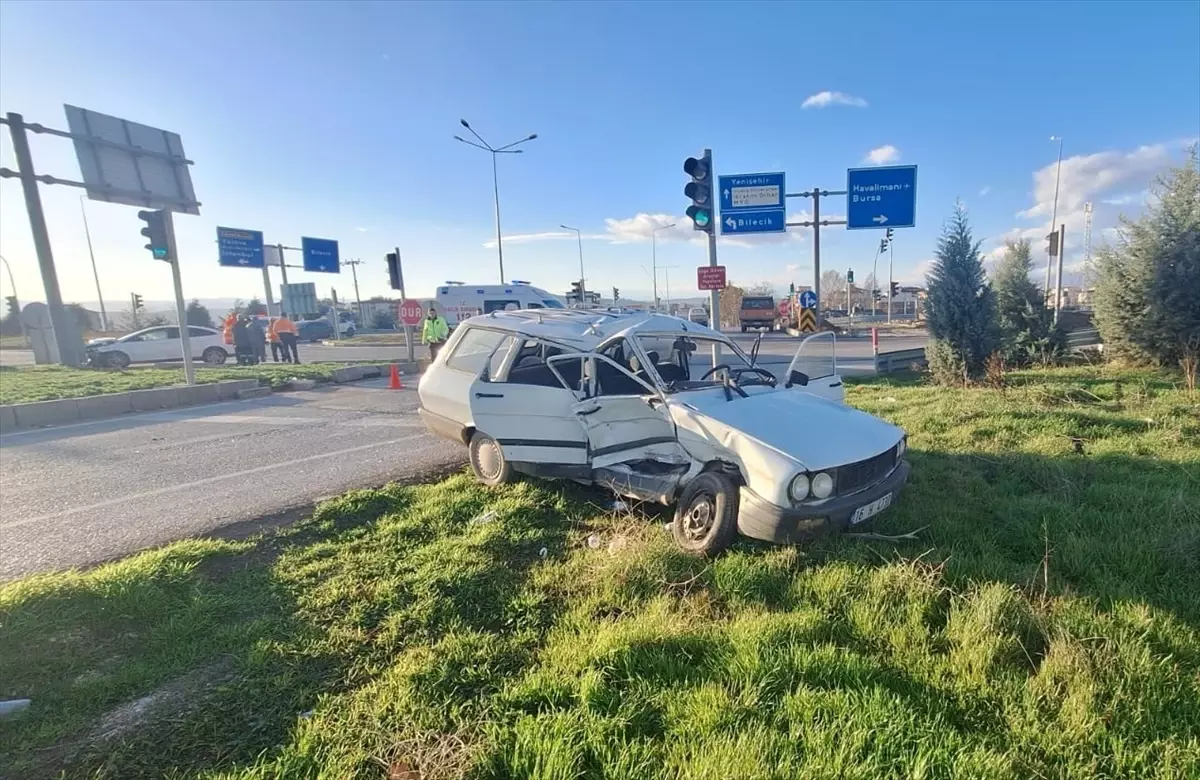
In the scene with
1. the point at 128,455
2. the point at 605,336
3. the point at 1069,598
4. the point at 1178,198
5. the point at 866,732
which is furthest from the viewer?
the point at 1178,198

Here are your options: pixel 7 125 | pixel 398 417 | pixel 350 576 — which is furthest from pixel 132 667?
pixel 7 125

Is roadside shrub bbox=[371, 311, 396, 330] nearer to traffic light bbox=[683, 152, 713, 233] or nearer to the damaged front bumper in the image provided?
traffic light bbox=[683, 152, 713, 233]

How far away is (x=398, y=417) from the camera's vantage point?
9.17 meters

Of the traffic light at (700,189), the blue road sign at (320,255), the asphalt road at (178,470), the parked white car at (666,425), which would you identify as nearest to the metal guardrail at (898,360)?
the traffic light at (700,189)

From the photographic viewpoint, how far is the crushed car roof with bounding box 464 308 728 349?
5000mm

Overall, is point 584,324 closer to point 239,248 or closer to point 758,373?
point 758,373

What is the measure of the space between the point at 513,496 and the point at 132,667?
275 centimetres

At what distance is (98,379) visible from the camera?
43.0 feet

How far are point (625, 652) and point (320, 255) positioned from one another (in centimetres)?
3870

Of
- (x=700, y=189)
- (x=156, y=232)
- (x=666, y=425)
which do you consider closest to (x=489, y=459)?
(x=666, y=425)

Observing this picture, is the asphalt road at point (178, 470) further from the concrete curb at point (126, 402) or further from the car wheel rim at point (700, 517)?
the car wheel rim at point (700, 517)

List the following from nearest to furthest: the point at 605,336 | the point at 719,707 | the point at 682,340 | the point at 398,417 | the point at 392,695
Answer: the point at 719,707 → the point at 392,695 → the point at 605,336 → the point at 682,340 → the point at 398,417

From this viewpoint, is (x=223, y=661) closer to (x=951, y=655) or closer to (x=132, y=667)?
(x=132, y=667)

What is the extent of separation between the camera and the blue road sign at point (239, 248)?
32.1 meters
